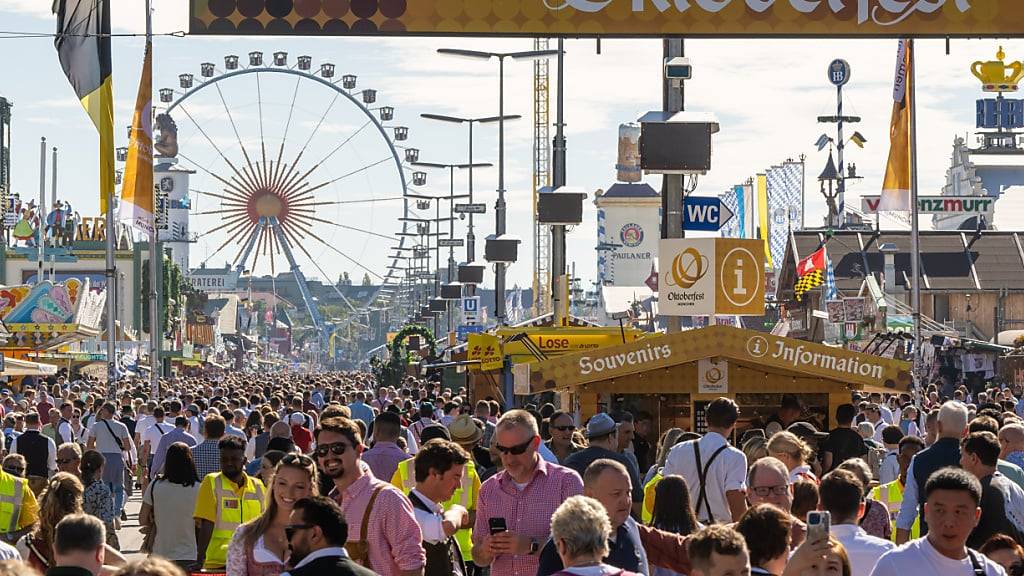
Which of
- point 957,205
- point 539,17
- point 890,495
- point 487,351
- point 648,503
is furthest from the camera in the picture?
point 957,205

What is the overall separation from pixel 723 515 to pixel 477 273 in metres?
40.8

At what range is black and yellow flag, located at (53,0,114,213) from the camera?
23.4 meters

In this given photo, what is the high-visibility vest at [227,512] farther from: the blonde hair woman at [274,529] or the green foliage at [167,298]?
the green foliage at [167,298]

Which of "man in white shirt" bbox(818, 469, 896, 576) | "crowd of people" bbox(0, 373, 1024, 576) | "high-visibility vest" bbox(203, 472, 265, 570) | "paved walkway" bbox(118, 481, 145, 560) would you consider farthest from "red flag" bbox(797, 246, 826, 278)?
"man in white shirt" bbox(818, 469, 896, 576)

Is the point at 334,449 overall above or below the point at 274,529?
above

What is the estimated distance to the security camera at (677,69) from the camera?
1947 cm

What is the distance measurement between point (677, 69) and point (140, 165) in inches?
422

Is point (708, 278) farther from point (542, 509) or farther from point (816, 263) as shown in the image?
point (816, 263)

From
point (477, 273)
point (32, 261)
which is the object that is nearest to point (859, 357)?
point (477, 273)

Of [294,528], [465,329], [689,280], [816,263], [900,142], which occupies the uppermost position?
[900,142]

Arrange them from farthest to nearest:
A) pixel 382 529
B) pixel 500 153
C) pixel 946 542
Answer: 1. pixel 500 153
2. pixel 382 529
3. pixel 946 542

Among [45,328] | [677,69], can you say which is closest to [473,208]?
[45,328]

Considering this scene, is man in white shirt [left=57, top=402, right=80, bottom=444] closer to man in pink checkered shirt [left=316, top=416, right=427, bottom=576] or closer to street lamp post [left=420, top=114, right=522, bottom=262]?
man in pink checkered shirt [left=316, top=416, right=427, bottom=576]

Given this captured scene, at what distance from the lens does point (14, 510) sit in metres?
11.5
